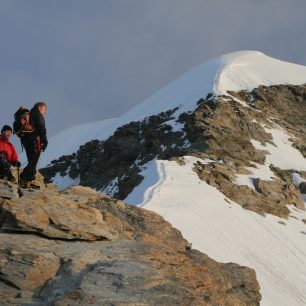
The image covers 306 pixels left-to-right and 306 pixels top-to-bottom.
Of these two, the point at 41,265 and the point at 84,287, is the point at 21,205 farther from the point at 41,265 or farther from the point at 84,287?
the point at 84,287

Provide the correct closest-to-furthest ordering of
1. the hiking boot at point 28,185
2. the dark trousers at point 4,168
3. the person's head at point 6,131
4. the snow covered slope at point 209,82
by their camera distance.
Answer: the dark trousers at point 4,168 < the person's head at point 6,131 < the hiking boot at point 28,185 < the snow covered slope at point 209,82

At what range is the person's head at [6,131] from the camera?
1506cm

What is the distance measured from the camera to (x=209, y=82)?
6312cm

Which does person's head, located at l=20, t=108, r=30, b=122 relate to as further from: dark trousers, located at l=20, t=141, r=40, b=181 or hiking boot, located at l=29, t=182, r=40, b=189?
hiking boot, located at l=29, t=182, r=40, b=189

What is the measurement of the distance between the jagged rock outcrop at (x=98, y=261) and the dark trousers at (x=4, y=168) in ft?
4.66

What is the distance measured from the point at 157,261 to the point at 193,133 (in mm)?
37787

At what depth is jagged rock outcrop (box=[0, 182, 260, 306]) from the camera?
10.7m

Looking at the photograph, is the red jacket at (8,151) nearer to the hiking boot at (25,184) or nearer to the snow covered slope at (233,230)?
the hiking boot at (25,184)

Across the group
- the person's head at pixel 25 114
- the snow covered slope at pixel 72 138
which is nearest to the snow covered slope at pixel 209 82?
the snow covered slope at pixel 72 138

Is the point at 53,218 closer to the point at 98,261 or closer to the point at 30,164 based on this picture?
the point at 98,261

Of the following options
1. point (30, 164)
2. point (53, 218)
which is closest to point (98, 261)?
point (53, 218)

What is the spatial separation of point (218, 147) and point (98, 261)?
118ft

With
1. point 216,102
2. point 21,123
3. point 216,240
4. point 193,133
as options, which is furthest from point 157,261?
point 216,102

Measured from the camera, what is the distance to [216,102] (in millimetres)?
54750
